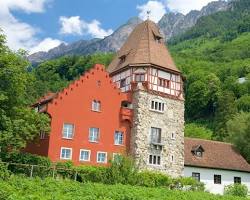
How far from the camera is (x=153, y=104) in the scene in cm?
4903

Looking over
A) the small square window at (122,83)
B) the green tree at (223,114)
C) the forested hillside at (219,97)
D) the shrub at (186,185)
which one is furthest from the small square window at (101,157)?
the green tree at (223,114)

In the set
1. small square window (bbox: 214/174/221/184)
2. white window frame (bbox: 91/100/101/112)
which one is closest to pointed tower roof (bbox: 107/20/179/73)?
white window frame (bbox: 91/100/101/112)

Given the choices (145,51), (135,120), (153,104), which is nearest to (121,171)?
(135,120)

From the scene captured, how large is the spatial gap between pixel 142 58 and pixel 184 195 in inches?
814

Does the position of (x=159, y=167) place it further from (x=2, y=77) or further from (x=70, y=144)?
(x=2, y=77)

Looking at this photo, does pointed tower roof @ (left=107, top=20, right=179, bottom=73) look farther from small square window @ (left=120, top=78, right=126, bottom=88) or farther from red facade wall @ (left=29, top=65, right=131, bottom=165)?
red facade wall @ (left=29, top=65, right=131, bottom=165)

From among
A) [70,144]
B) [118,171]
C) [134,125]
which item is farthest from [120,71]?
[118,171]

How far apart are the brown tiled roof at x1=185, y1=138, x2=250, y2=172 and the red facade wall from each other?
894 cm

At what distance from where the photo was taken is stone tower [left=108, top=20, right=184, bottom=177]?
1875 inches

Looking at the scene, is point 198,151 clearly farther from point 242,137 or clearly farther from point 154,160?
point 242,137

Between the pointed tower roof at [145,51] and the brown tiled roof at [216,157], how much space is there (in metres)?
9.92

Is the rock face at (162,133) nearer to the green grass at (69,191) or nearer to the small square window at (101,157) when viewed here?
the small square window at (101,157)

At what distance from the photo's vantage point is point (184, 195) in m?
33.2

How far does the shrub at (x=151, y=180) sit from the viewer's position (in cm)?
3726
